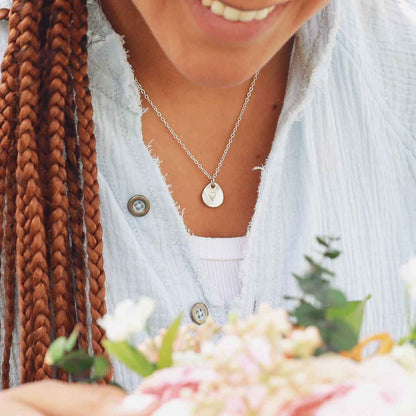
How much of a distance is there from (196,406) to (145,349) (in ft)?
0.32

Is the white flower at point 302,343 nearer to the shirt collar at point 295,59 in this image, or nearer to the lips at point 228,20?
the lips at point 228,20

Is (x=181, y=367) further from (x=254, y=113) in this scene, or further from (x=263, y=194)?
(x=254, y=113)

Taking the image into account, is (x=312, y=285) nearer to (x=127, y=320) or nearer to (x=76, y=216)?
(x=127, y=320)

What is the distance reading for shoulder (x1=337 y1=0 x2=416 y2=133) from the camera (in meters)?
1.30

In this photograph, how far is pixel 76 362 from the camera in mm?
437

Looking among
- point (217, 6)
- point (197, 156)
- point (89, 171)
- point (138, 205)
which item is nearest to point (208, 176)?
point (197, 156)

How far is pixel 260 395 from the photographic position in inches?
14.6

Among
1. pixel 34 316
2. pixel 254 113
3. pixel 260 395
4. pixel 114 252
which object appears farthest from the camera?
pixel 254 113

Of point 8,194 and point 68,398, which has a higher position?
point 8,194

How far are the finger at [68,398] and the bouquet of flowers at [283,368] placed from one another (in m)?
0.05

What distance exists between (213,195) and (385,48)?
0.47 meters

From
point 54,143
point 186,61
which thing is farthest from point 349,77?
point 54,143

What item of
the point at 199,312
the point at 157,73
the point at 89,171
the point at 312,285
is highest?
the point at 157,73

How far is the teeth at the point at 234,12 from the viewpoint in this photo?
0.87m
